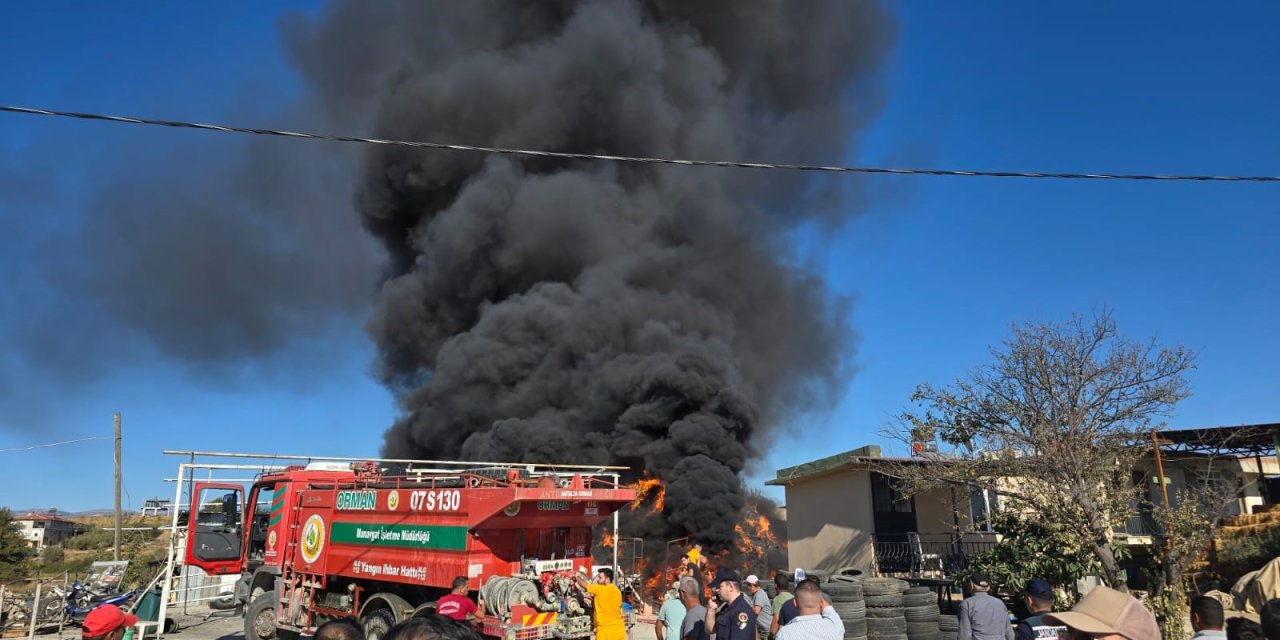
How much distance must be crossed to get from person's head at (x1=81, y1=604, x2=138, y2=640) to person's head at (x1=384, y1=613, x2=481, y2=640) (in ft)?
10.4

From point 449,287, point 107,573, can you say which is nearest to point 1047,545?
point 107,573

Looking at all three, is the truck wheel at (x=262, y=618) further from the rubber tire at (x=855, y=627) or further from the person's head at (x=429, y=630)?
the person's head at (x=429, y=630)

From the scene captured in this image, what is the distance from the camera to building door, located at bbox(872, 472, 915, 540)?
1823 cm

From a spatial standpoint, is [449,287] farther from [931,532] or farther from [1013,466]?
[1013,466]

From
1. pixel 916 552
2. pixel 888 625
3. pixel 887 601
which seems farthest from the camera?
pixel 916 552

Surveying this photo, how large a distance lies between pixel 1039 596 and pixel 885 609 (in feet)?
18.8

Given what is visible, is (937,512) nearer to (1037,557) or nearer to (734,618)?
(1037,557)

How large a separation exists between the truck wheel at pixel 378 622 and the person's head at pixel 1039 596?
716cm

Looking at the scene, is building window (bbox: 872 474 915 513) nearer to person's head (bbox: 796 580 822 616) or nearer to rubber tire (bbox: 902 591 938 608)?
rubber tire (bbox: 902 591 938 608)

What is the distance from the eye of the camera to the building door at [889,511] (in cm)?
1823

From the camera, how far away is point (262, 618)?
437 inches

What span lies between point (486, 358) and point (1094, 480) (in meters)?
18.1

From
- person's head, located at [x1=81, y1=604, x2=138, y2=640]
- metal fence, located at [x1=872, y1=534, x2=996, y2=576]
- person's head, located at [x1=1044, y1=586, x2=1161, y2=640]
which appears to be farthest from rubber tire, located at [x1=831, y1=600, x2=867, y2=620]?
person's head, located at [x1=81, y1=604, x2=138, y2=640]

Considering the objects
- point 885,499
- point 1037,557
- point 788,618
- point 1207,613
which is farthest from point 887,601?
point 885,499
